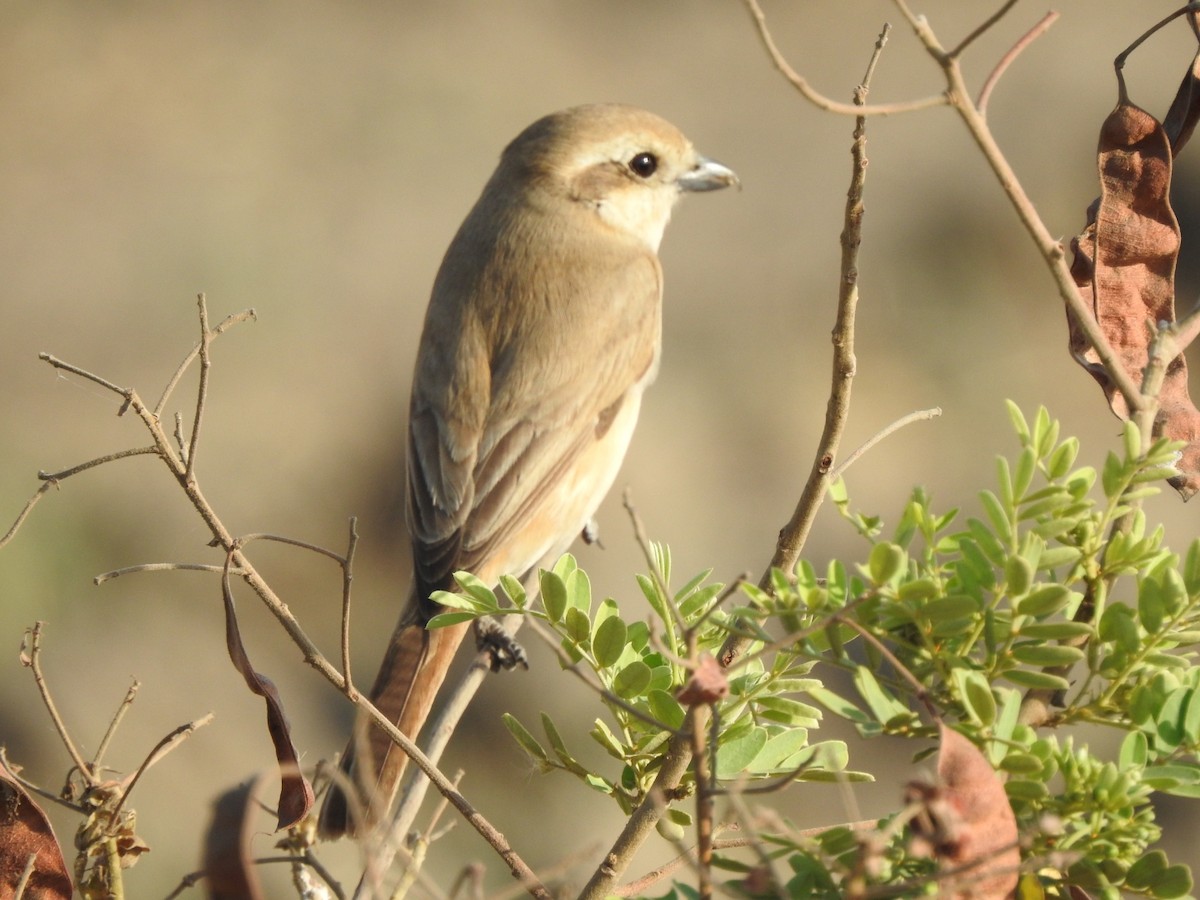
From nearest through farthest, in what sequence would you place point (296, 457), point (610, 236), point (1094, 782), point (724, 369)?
point (1094, 782)
point (610, 236)
point (296, 457)
point (724, 369)

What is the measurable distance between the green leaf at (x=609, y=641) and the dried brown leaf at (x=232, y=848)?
53cm

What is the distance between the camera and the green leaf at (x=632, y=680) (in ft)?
4.86

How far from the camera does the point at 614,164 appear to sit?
3.91 meters

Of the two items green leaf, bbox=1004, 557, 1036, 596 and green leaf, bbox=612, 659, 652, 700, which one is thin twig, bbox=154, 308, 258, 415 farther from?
green leaf, bbox=1004, 557, 1036, 596

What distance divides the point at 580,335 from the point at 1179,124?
6.71 ft

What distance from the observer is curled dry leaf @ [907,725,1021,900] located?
94 centimetres

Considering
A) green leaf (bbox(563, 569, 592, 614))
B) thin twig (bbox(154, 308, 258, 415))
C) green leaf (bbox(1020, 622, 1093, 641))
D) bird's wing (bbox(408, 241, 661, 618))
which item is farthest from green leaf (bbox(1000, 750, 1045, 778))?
bird's wing (bbox(408, 241, 661, 618))

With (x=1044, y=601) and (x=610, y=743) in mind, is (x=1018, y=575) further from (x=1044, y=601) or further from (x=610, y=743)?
(x=610, y=743)

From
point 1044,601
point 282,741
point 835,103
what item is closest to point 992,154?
point 835,103

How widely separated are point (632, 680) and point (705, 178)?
108 inches

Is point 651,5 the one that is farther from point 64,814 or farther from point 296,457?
point 64,814

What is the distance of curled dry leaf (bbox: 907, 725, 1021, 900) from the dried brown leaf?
20.8 inches

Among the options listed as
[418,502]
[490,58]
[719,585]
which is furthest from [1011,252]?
[719,585]

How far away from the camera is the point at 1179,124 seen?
1655 millimetres
